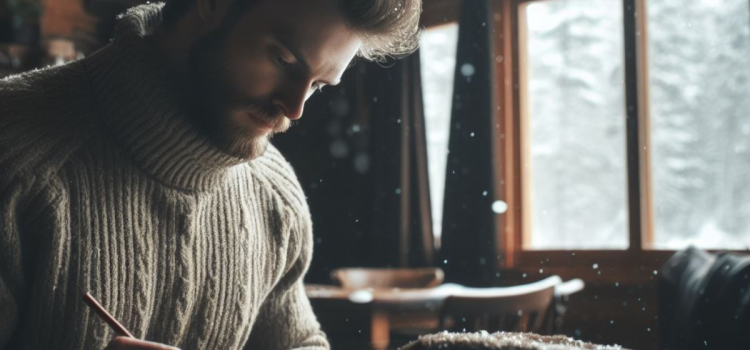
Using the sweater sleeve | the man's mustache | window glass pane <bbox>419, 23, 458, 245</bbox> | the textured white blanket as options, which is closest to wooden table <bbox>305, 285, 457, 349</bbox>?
window glass pane <bbox>419, 23, 458, 245</bbox>

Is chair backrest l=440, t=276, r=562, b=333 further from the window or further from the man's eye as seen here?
the man's eye

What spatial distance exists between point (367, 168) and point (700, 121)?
1.61 meters

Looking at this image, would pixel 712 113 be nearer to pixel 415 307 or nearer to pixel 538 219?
pixel 538 219

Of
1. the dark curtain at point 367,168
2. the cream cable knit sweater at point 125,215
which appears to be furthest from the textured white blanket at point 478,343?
the dark curtain at point 367,168

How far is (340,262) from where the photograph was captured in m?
4.18

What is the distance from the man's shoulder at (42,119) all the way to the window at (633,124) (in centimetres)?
253

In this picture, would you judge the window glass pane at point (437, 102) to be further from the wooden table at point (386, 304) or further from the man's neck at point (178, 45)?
the man's neck at point (178, 45)

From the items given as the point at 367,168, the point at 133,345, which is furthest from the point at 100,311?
the point at 367,168

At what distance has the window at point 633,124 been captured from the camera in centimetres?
306

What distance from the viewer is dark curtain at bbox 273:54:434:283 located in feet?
12.9

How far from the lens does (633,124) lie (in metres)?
3.26

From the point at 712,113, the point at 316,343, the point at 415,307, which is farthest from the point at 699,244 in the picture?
the point at 316,343

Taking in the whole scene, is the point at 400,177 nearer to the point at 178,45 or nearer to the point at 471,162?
the point at 471,162

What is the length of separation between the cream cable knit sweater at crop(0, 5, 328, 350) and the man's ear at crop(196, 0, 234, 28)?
0.08m
